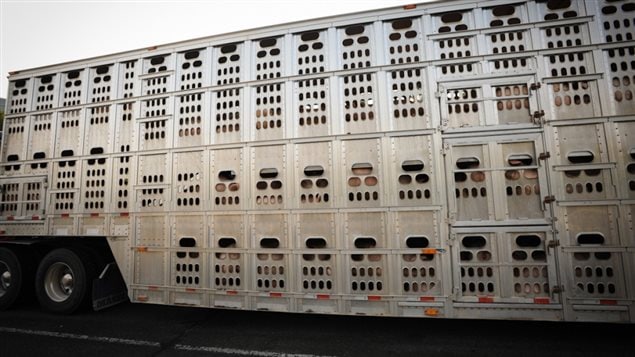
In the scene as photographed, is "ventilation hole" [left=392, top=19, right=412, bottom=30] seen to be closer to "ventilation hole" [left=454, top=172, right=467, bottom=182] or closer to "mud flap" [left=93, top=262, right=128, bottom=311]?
"ventilation hole" [left=454, top=172, right=467, bottom=182]

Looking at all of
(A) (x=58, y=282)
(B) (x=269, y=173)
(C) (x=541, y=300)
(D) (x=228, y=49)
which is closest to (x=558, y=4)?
(C) (x=541, y=300)

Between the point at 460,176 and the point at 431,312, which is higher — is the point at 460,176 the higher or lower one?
the higher one

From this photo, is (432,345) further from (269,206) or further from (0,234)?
(0,234)

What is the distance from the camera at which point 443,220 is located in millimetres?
4027

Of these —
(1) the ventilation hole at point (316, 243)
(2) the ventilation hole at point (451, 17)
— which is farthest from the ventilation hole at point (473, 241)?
(2) the ventilation hole at point (451, 17)

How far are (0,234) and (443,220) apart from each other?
24.8ft

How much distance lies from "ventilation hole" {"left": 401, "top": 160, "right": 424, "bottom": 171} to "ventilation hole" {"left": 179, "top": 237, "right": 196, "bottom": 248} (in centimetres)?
330

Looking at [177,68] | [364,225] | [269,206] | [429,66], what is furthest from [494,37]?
[177,68]

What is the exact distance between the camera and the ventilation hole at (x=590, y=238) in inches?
147

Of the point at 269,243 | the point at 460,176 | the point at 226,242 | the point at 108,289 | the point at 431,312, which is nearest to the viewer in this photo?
the point at 431,312

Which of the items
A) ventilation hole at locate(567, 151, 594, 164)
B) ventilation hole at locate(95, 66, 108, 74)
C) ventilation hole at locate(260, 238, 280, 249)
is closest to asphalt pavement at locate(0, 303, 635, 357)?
ventilation hole at locate(260, 238, 280, 249)

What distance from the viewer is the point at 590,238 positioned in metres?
3.75

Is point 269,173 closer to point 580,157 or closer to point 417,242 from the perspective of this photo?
point 417,242

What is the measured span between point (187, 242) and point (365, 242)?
2726 mm
